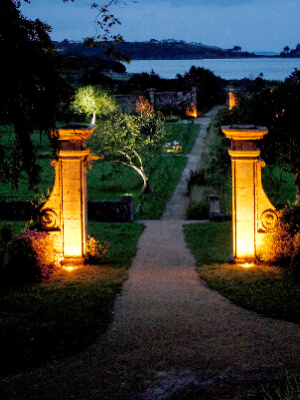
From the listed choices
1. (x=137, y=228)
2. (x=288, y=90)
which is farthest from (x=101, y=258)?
(x=288, y=90)

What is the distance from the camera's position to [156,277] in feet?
36.4

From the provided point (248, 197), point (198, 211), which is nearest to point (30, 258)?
point (248, 197)

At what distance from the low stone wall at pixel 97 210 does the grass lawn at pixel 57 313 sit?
7048 mm

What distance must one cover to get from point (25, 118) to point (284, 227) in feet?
19.3

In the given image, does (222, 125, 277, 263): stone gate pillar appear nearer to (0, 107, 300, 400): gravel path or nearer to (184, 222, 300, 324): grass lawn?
(184, 222, 300, 324): grass lawn

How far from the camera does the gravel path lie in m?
5.47

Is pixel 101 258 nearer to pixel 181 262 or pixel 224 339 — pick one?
pixel 181 262

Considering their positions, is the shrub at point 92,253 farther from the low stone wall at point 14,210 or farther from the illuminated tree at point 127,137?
the illuminated tree at point 127,137

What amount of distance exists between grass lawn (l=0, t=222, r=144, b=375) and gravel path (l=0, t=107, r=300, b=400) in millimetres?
248

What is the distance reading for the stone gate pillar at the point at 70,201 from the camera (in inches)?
450

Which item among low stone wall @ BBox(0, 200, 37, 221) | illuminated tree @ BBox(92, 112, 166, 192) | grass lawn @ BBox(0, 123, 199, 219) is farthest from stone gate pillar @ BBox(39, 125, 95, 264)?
illuminated tree @ BBox(92, 112, 166, 192)

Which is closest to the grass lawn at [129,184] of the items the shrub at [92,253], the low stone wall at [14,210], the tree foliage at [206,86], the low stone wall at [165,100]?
the low stone wall at [14,210]

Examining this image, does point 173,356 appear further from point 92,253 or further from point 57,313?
point 92,253

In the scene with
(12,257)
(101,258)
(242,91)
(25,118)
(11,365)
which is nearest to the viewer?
(11,365)
